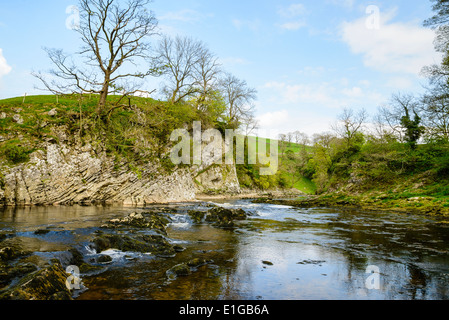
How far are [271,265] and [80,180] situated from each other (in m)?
18.9

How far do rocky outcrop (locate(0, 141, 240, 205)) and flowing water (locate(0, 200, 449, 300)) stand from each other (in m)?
7.05

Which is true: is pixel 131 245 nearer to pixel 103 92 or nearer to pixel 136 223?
pixel 136 223

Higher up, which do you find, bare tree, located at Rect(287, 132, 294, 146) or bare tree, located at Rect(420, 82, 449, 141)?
bare tree, located at Rect(287, 132, 294, 146)

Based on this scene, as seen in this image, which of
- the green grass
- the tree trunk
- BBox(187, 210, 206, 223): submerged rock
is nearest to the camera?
BBox(187, 210, 206, 223): submerged rock

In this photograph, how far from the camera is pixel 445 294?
16.1 feet

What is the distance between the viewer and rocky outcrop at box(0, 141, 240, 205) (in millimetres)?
17453

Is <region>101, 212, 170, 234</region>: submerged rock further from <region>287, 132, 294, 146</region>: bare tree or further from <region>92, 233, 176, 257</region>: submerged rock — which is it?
<region>287, 132, 294, 146</region>: bare tree

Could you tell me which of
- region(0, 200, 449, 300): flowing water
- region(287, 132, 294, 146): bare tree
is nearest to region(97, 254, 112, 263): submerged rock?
region(0, 200, 449, 300): flowing water

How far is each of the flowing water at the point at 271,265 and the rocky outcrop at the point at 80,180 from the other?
705 centimetres

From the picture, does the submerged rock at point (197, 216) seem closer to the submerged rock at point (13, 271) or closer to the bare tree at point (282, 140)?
the submerged rock at point (13, 271)

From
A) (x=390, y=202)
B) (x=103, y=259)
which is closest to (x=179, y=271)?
(x=103, y=259)
